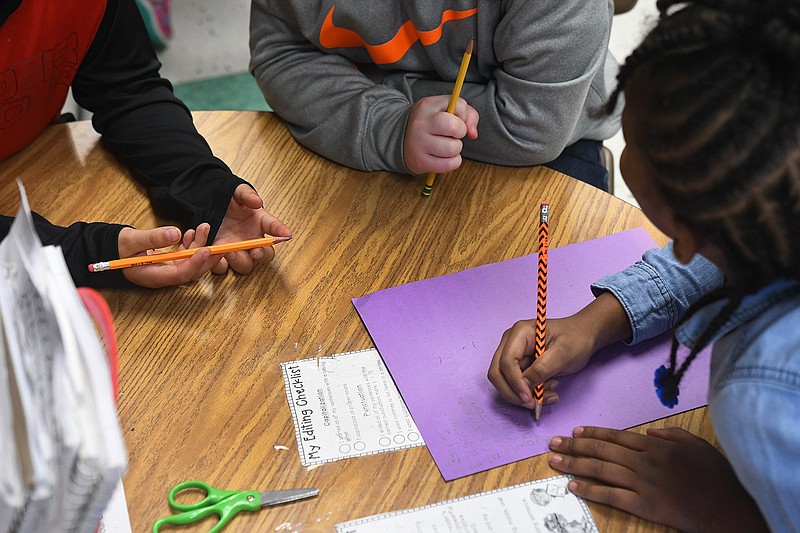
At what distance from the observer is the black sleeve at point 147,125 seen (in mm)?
913

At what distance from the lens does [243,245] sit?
825 millimetres

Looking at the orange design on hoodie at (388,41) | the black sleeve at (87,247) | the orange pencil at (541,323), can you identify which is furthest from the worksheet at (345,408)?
the orange design on hoodie at (388,41)

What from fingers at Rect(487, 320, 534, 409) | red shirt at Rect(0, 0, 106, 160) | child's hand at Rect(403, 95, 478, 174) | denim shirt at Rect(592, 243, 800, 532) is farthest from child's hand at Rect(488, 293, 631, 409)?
red shirt at Rect(0, 0, 106, 160)

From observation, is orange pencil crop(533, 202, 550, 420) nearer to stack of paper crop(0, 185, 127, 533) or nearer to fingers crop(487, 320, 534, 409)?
fingers crop(487, 320, 534, 409)

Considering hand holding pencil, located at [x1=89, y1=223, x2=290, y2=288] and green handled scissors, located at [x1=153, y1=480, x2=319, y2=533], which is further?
hand holding pencil, located at [x1=89, y1=223, x2=290, y2=288]

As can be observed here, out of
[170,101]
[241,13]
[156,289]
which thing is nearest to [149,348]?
[156,289]

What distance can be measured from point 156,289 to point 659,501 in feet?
1.65

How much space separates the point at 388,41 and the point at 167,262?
0.41 m

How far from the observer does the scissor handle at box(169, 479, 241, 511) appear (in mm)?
639

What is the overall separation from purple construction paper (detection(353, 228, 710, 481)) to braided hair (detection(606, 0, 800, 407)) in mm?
Answer: 198

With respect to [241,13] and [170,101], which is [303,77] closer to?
[170,101]

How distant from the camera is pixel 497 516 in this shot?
2.13 ft

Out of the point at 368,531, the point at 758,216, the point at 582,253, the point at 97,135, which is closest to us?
the point at 758,216

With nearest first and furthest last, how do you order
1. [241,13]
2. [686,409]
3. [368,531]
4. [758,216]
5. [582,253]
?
1. [758,216]
2. [368,531]
3. [686,409]
4. [582,253]
5. [241,13]
